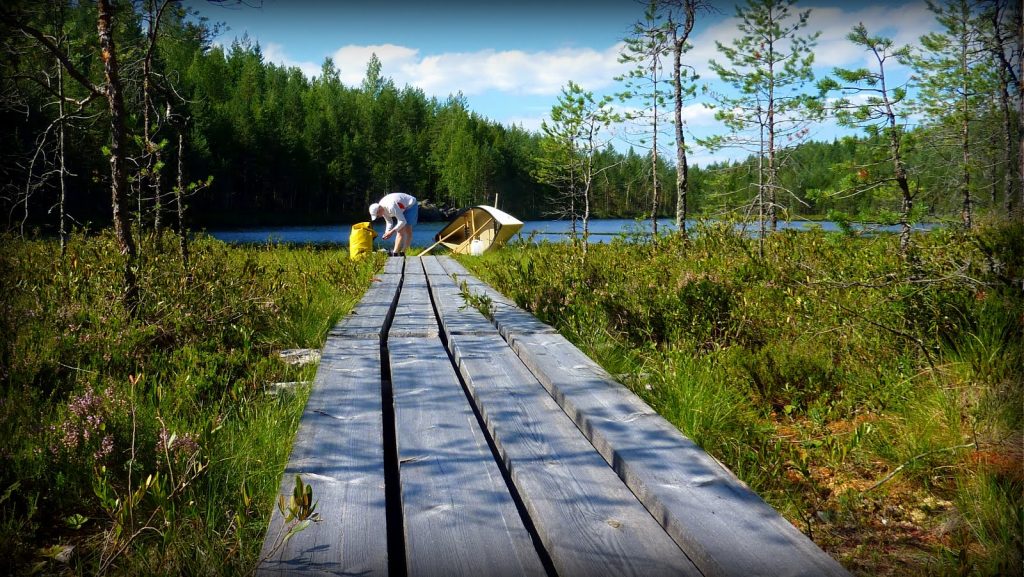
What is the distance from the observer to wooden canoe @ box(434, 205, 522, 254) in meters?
17.6

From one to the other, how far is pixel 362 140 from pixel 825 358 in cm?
7623

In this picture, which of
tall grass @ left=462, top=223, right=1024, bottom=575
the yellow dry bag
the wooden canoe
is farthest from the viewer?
the wooden canoe

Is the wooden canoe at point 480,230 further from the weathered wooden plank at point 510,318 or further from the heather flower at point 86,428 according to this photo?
the heather flower at point 86,428

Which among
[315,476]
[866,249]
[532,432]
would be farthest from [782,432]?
[866,249]

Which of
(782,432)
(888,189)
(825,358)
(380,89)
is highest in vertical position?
(380,89)

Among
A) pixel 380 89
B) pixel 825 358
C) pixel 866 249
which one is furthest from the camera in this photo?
pixel 380 89

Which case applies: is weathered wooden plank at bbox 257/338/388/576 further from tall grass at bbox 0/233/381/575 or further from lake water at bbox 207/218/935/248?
lake water at bbox 207/218/935/248

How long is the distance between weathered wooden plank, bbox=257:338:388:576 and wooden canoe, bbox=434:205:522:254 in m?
13.7

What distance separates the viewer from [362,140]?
7469cm

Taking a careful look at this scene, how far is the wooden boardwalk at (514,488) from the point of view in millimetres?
1421

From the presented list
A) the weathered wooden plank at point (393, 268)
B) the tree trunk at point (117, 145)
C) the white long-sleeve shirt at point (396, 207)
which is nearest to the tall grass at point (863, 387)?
the tree trunk at point (117, 145)

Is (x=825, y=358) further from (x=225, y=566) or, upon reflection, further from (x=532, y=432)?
(x=225, y=566)

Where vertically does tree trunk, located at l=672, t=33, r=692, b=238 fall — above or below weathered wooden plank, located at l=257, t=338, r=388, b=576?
above

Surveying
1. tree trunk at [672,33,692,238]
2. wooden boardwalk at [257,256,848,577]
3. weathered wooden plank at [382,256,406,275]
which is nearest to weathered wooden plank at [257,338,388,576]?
wooden boardwalk at [257,256,848,577]
